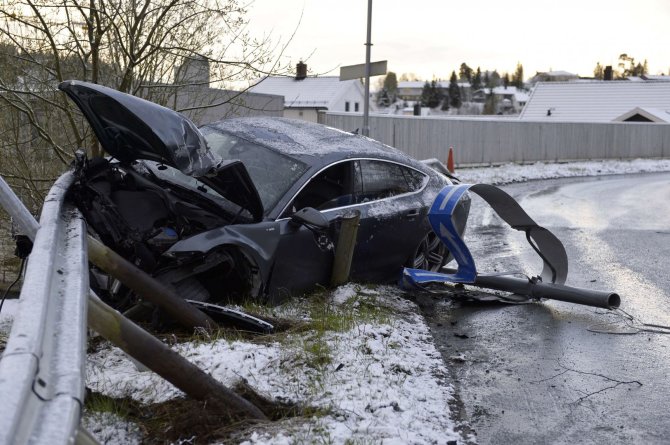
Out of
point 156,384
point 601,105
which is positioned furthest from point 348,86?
point 156,384

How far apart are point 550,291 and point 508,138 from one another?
24172 millimetres

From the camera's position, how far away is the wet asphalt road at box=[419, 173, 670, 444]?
434 centimetres

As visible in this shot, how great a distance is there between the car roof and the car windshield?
90 mm

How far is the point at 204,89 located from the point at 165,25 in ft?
6.07

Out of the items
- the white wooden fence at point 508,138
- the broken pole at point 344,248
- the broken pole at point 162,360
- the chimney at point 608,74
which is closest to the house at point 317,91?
the white wooden fence at point 508,138

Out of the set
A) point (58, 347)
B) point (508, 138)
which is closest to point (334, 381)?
point (58, 347)

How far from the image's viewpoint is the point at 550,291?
275 inches

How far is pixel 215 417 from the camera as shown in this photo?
144 inches

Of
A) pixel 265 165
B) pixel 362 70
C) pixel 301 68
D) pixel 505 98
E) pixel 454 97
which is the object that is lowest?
pixel 265 165

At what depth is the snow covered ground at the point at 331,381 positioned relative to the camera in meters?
3.74

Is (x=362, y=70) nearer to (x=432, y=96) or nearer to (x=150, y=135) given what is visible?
(x=150, y=135)

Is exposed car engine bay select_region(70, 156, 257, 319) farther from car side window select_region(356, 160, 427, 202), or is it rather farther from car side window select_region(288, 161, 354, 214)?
car side window select_region(356, 160, 427, 202)

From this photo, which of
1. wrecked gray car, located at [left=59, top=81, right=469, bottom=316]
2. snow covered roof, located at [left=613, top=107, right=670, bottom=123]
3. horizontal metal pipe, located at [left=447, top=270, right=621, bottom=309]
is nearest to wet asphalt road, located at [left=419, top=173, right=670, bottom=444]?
horizontal metal pipe, located at [left=447, top=270, right=621, bottom=309]

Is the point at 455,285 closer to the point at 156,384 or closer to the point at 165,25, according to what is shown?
the point at 156,384
